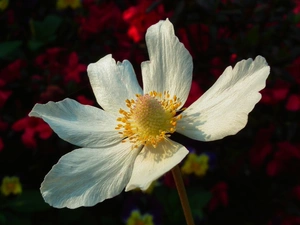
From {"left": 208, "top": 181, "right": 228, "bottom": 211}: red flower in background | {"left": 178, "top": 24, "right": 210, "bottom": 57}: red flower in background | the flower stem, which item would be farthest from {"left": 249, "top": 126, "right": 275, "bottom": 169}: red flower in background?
the flower stem

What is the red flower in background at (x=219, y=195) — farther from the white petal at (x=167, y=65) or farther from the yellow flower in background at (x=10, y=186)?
the white petal at (x=167, y=65)

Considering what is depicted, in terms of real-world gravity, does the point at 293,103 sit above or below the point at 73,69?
below

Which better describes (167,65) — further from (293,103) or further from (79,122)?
(293,103)

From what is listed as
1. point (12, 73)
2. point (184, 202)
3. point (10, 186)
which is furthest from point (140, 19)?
point (184, 202)

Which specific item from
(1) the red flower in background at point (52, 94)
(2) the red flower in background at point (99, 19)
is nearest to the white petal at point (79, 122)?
(1) the red flower in background at point (52, 94)

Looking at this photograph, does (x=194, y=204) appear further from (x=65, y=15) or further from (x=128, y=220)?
(x=65, y=15)

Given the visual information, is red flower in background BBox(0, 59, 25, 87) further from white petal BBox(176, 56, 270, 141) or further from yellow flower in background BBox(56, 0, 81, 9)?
white petal BBox(176, 56, 270, 141)
